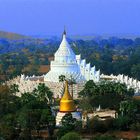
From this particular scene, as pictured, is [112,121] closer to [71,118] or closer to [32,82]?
[71,118]

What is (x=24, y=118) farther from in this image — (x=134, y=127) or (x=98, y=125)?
(x=134, y=127)

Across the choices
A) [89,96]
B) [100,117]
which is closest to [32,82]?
[89,96]

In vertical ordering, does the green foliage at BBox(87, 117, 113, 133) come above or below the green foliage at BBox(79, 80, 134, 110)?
below

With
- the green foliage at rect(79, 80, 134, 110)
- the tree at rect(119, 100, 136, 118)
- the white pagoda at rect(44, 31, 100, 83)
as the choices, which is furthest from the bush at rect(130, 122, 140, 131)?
the white pagoda at rect(44, 31, 100, 83)

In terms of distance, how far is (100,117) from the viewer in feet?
138

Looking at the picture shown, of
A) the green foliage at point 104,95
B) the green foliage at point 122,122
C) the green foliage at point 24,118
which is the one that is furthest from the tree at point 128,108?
the green foliage at point 24,118

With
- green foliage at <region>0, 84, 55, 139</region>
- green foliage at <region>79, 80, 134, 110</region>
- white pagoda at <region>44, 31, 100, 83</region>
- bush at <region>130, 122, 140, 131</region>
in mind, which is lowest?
bush at <region>130, 122, 140, 131</region>

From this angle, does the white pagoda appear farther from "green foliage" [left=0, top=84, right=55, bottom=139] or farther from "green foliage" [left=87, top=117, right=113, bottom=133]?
"green foliage" [left=87, top=117, right=113, bottom=133]

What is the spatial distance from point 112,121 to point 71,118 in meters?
3.01

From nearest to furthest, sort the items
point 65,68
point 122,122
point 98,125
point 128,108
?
point 98,125 → point 122,122 → point 128,108 → point 65,68

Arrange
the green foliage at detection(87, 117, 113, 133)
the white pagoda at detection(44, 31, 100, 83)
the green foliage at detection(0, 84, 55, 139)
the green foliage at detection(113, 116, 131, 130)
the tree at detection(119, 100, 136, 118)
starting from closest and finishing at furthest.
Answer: the green foliage at detection(0, 84, 55, 139) → the green foliage at detection(87, 117, 113, 133) → the green foliage at detection(113, 116, 131, 130) → the tree at detection(119, 100, 136, 118) → the white pagoda at detection(44, 31, 100, 83)

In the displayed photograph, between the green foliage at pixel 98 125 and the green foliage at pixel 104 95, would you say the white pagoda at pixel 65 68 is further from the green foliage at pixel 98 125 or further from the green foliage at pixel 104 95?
the green foliage at pixel 98 125

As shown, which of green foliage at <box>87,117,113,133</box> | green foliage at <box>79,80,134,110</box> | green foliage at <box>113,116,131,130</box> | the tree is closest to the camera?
green foliage at <box>87,117,113,133</box>

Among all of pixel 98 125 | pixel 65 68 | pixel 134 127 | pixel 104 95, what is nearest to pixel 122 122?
pixel 134 127
